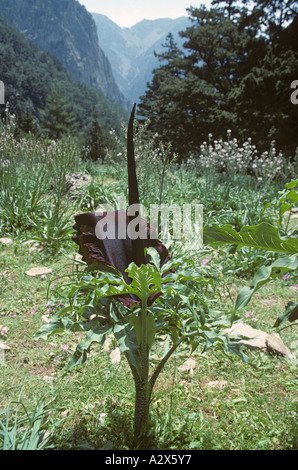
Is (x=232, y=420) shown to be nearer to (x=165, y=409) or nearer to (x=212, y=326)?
(x=165, y=409)

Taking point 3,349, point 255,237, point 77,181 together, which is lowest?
point 3,349

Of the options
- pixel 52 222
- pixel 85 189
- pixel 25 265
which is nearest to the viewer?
pixel 25 265

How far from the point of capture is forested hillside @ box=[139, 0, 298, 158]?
1372 centimetres

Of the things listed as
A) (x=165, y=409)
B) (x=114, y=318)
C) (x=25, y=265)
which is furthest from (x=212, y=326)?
(x=25, y=265)

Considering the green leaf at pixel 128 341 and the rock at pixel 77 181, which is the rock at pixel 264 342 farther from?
the rock at pixel 77 181

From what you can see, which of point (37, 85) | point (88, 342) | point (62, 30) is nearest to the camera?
point (88, 342)

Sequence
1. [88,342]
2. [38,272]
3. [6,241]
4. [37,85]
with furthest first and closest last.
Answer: [37,85], [6,241], [38,272], [88,342]

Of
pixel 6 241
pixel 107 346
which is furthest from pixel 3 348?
pixel 6 241

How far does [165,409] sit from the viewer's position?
4.65 feet

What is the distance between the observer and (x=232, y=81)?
21.8 meters

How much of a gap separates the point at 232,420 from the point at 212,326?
645 mm

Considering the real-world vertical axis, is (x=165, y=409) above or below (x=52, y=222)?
below

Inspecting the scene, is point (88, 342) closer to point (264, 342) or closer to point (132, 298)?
point (132, 298)

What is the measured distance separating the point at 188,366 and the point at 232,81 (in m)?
23.8
